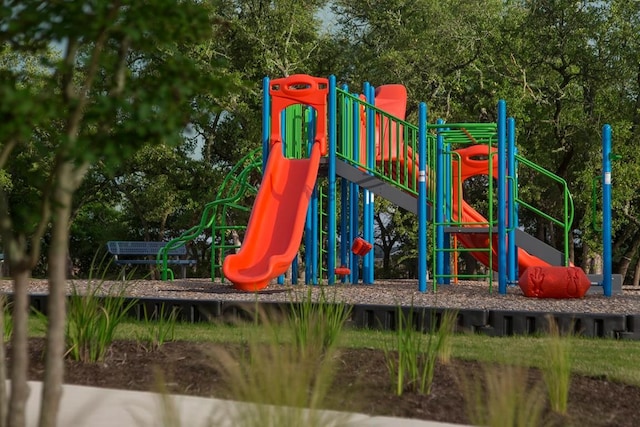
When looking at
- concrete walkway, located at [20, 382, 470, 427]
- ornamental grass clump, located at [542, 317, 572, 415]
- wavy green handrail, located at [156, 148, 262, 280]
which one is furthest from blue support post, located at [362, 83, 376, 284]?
concrete walkway, located at [20, 382, 470, 427]

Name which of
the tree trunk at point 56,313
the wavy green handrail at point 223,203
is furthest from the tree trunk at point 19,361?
the wavy green handrail at point 223,203

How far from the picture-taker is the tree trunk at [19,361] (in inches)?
131

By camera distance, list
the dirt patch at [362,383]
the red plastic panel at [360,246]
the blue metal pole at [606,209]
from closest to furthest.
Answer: the dirt patch at [362,383] → the blue metal pole at [606,209] → the red plastic panel at [360,246]

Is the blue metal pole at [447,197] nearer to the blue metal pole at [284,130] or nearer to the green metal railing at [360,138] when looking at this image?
the green metal railing at [360,138]

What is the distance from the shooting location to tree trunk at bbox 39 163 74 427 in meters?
3.30

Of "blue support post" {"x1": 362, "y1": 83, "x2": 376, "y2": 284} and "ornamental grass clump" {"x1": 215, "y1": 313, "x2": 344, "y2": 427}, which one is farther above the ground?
"blue support post" {"x1": 362, "y1": 83, "x2": 376, "y2": 284}

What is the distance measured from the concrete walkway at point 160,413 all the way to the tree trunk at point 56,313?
37cm

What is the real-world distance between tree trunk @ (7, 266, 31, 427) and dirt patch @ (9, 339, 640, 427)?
39.2 inches

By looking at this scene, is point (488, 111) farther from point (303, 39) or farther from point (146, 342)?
point (146, 342)

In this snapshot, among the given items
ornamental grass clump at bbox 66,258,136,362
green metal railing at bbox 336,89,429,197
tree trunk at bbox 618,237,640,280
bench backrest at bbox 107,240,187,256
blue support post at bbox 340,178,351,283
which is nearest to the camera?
ornamental grass clump at bbox 66,258,136,362

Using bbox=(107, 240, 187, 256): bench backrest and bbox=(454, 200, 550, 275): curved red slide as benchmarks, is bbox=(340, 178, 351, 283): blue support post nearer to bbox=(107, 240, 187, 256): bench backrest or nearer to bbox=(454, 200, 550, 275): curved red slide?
bbox=(454, 200, 550, 275): curved red slide

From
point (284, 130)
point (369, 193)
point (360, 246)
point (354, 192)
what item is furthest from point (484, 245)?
point (284, 130)

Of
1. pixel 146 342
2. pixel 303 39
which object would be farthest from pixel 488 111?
pixel 146 342

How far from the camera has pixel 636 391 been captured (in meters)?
5.54
